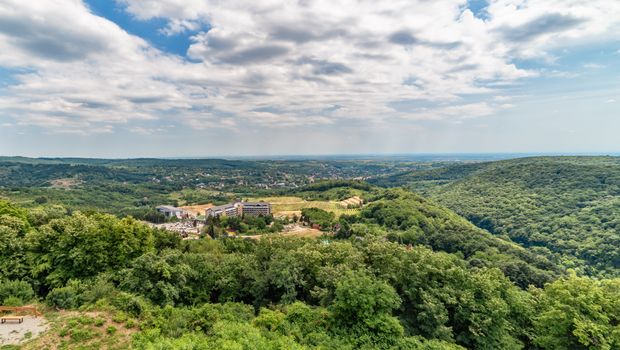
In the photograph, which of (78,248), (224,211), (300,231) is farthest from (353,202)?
(78,248)

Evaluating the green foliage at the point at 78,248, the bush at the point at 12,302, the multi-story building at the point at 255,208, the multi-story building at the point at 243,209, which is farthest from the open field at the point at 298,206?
the bush at the point at 12,302

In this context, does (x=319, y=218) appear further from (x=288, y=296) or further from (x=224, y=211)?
(x=288, y=296)

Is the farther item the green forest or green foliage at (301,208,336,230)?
green foliage at (301,208,336,230)

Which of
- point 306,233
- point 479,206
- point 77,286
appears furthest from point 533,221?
point 77,286

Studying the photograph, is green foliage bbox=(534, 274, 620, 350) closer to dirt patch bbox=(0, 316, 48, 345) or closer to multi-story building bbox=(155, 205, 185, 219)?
dirt patch bbox=(0, 316, 48, 345)

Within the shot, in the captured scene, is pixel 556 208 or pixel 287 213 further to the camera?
pixel 287 213

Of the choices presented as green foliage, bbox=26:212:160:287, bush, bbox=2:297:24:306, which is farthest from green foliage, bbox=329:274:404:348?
green foliage, bbox=26:212:160:287
